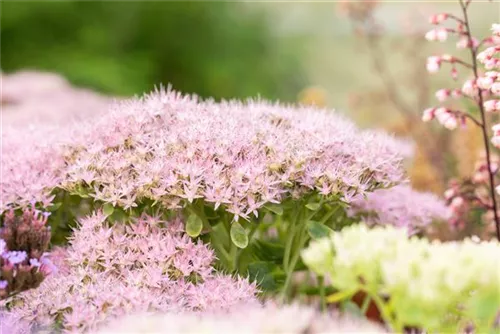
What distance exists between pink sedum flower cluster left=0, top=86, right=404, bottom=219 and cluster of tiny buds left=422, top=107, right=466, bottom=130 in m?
0.11

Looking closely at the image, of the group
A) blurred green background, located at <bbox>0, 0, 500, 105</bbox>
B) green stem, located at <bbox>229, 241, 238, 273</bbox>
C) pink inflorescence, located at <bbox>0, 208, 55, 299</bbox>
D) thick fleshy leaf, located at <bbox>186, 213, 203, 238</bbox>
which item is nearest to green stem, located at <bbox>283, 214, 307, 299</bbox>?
green stem, located at <bbox>229, 241, 238, 273</bbox>

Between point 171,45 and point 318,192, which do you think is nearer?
point 318,192

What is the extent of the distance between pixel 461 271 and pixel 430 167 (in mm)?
2031

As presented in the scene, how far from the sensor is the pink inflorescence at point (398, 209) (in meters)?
2.02

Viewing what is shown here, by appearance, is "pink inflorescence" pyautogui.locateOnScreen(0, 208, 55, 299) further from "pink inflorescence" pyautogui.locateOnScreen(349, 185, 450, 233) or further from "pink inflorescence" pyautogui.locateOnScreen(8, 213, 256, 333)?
"pink inflorescence" pyautogui.locateOnScreen(349, 185, 450, 233)

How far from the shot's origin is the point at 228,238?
1923mm

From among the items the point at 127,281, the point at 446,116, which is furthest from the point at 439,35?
the point at 127,281

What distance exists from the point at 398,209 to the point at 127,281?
73 cm

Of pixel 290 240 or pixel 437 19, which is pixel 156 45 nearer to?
pixel 437 19

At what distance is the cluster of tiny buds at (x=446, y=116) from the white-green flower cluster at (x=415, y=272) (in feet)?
2.06

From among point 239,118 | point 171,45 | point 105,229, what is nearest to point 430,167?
point 239,118

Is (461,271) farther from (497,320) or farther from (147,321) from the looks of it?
(497,320)

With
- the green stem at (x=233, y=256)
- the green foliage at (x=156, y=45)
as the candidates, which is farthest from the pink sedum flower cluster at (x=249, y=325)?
the green foliage at (x=156, y=45)

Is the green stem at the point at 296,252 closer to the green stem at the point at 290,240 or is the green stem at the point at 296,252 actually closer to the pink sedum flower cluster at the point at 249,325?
the green stem at the point at 290,240
